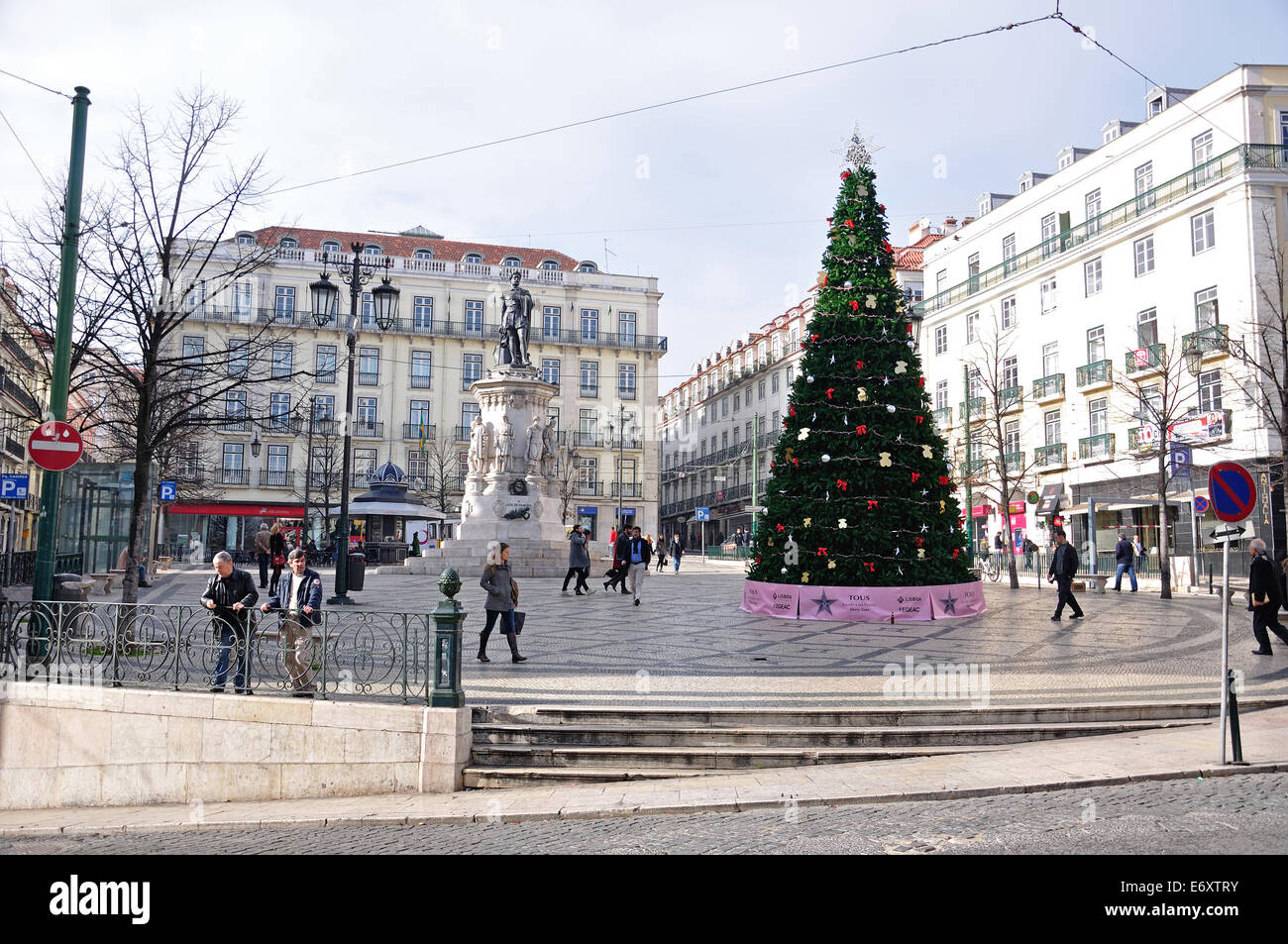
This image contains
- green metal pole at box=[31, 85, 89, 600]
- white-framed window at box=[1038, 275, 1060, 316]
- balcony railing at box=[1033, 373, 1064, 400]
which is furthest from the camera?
white-framed window at box=[1038, 275, 1060, 316]

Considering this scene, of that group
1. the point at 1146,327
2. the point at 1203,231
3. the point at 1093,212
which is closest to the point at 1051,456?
the point at 1146,327

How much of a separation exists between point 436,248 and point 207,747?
56.3 metres

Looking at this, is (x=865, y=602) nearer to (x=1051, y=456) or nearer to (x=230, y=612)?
(x=230, y=612)

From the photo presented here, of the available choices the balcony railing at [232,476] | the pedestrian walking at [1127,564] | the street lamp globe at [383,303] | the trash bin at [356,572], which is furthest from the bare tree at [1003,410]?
the balcony railing at [232,476]

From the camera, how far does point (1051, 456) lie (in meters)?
38.0

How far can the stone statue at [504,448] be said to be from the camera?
1054 inches

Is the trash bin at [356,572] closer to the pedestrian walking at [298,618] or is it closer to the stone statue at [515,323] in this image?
the pedestrian walking at [298,618]

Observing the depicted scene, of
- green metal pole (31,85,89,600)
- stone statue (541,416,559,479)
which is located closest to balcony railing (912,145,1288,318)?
stone statue (541,416,559,479)

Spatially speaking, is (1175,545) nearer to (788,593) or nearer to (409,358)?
(788,593)

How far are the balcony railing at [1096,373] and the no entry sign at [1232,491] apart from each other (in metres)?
29.2

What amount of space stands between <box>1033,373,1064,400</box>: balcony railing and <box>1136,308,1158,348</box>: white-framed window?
4061 mm

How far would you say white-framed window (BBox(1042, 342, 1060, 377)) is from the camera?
3850 cm

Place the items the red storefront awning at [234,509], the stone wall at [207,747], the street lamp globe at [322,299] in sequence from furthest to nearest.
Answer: the red storefront awning at [234,509], the street lamp globe at [322,299], the stone wall at [207,747]

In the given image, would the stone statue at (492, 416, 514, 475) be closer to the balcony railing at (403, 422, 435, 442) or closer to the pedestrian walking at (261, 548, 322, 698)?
the pedestrian walking at (261, 548, 322, 698)
